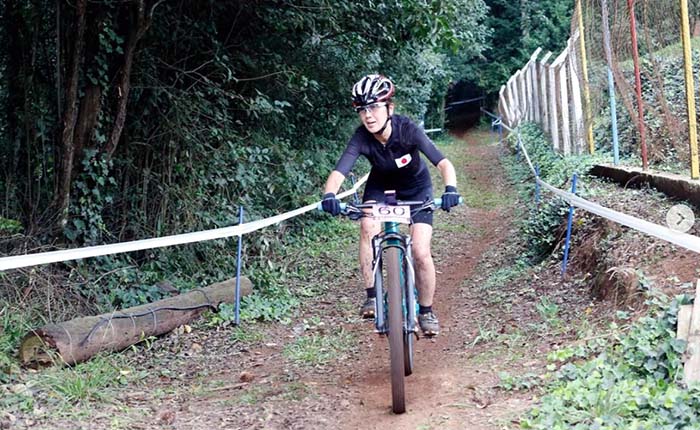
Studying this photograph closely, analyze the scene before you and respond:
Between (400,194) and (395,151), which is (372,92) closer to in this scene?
(395,151)

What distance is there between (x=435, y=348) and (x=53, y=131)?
4752mm

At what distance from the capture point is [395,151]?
5469mm

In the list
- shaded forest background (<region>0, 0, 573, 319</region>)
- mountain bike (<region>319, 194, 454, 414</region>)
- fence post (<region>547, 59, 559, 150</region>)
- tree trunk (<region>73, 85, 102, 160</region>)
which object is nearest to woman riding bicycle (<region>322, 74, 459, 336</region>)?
mountain bike (<region>319, 194, 454, 414</region>)

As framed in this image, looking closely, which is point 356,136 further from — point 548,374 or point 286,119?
point 286,119

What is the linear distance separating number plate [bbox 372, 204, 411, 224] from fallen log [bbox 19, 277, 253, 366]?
8.80 ft

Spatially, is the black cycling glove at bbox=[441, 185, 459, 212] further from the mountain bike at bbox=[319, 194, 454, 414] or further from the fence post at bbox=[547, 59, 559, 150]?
the fence post at bbox=[547, 59, 559, 150]

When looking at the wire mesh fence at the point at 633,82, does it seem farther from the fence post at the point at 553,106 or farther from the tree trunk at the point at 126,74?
the tree trunk at the point at 126,74

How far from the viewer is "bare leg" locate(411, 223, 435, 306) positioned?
5.30 metres

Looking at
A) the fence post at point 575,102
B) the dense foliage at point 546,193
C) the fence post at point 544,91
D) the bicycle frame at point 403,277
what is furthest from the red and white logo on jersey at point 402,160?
the fence post at point 544,91

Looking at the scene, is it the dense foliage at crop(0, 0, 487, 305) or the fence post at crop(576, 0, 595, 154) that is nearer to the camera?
the dense foliage at crop(0, 0, 487, 305)

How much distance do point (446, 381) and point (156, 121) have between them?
542 cm

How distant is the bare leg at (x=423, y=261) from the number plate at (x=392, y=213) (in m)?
0.43

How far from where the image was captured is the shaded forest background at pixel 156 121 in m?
7.50

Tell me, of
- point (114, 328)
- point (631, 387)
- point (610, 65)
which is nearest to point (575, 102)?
point (610, 65)
